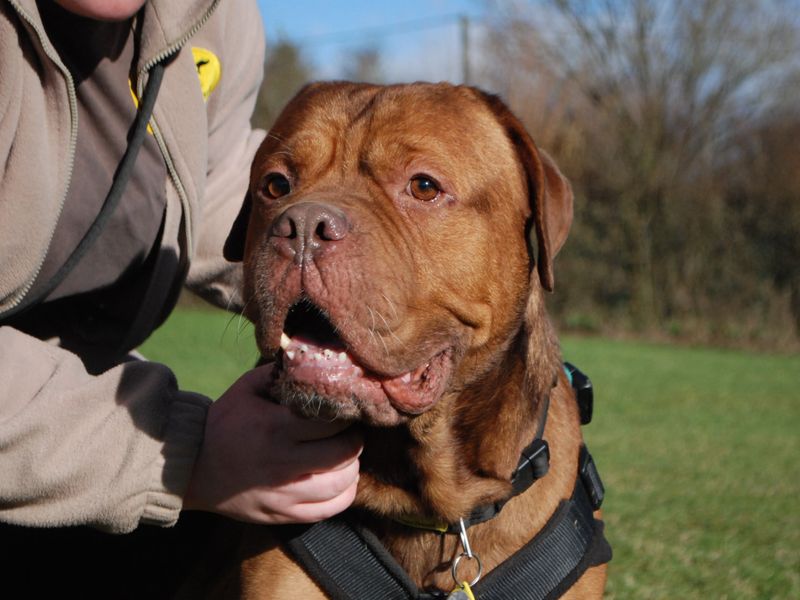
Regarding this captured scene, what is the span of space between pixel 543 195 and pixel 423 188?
15.4 inches

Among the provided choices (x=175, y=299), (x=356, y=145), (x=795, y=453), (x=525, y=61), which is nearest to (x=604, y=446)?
(x=795, y=453)

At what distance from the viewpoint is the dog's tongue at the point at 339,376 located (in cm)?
247

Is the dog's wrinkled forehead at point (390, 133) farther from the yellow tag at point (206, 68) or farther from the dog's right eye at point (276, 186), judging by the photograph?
the yellow tag at point (206, 68)

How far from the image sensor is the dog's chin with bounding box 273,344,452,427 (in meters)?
2.46

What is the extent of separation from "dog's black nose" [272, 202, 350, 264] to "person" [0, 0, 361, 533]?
19.2 inches

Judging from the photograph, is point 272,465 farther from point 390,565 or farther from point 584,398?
point 584,398

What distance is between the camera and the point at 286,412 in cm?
273

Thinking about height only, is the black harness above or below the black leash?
below

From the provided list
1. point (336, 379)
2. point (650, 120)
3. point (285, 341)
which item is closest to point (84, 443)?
point (285, 341)

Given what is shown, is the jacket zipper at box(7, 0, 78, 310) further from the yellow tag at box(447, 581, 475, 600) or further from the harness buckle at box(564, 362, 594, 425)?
the harness buckle at box(564, 362, 594, 425)

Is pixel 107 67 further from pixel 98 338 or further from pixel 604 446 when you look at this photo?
pixel 604 446

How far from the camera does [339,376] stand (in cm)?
251

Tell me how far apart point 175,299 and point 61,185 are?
0.90 meters

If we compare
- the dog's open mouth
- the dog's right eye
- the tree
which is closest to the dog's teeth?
the dog's open mouth
